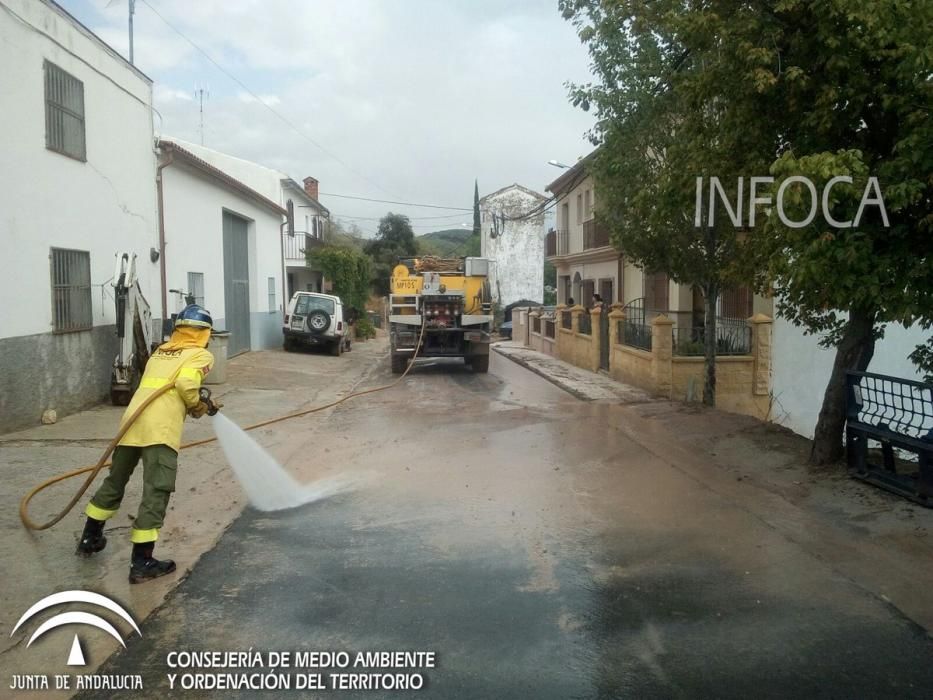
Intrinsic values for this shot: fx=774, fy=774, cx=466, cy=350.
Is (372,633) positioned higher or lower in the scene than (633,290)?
lower

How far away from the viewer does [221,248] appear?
19859 mm

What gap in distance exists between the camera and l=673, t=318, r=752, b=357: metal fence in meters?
13.7

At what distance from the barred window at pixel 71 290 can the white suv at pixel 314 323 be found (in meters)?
11.4

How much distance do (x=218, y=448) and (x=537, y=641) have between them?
6116 mm

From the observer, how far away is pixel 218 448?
9062 millimetres

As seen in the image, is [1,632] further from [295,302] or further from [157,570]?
[295,302]

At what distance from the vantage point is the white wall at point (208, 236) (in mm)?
15906

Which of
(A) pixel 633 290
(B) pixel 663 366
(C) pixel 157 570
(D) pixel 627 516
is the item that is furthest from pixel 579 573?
(A) pixel 633 290

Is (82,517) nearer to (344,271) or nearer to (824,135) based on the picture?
(824,135)

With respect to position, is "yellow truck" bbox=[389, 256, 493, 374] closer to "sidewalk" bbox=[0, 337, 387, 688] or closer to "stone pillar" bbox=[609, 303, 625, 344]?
"stone pillar" bbox=[609, 303, 625, 344]

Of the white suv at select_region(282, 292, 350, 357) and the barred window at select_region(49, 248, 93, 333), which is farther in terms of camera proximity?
the white suv at select_region(282, 292, 350, 357)

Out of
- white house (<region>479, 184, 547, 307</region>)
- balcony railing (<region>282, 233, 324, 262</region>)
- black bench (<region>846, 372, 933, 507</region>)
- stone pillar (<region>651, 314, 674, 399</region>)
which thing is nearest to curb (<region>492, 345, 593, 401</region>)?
stone pillar (<region>651, 314, 674, 399</region>)

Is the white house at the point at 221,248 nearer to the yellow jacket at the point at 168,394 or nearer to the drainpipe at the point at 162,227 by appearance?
the drainpipe at the point at 162,227

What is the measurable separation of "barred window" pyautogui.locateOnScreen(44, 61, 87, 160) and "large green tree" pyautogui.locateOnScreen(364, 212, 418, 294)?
34.6 meters
